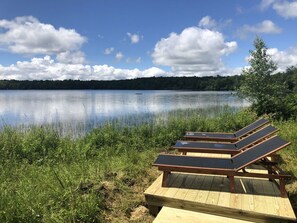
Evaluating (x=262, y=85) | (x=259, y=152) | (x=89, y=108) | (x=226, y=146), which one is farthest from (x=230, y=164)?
(x=89, y=108)

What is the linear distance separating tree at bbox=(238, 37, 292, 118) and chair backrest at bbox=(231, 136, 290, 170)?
7839mm

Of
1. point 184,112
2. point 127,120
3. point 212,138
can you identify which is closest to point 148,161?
point 212,138

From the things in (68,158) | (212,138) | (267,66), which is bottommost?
(68,158)

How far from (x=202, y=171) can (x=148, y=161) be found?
183 centimetres

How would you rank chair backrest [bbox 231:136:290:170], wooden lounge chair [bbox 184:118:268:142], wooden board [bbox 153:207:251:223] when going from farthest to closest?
wooden lounge chair [bbox 184:118:268:142]
chair backrest [bbox 231:136:290:170]
wooden board [bbox 153:207:251:223]

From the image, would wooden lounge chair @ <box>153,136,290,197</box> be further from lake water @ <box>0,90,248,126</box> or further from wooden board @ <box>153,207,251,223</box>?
lake water @ <box>0,90,248,126</box>

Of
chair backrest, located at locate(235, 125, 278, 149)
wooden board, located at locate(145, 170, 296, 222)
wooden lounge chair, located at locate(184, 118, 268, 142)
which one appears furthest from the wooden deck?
wooden lounge chair, located at locate(184, 118, 268, 142)

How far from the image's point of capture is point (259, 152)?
3367 millimetres

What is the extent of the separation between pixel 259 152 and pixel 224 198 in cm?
71

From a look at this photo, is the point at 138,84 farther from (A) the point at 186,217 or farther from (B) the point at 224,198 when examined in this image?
(A) the point at 186,217

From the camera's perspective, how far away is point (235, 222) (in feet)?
9.16

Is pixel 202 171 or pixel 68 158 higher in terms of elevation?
pixel 202 171

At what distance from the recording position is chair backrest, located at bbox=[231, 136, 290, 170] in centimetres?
321

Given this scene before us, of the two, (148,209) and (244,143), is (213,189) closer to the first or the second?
(148,209)
